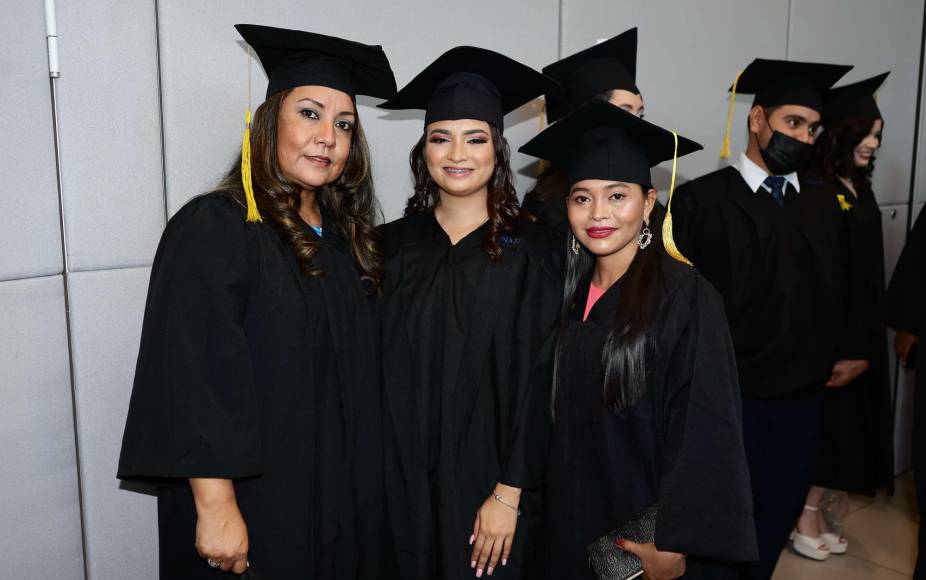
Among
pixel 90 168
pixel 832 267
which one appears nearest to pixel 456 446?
pixel 90 168

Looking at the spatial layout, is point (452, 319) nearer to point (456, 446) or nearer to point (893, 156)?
point (456, 446)

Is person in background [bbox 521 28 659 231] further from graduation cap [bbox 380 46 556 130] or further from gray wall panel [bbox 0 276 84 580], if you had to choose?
gray wall panel [bbox 0 276 84 580]

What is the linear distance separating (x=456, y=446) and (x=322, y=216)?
0.76 meters

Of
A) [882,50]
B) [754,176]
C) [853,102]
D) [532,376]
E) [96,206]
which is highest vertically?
[882,50]

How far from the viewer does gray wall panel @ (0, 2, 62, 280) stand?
197cm

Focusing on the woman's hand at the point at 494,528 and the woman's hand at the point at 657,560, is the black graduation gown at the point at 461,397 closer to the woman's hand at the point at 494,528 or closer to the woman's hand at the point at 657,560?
the woman's hand at the point at 494,528

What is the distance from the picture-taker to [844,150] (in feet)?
13.3

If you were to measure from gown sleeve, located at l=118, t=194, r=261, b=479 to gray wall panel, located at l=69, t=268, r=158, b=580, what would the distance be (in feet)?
1.53

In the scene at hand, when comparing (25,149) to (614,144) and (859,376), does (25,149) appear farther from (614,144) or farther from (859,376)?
(859,376)

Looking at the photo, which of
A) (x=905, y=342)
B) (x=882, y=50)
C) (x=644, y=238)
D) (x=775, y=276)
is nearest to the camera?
(x=644, y=238)

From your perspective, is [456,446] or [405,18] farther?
[405,18]

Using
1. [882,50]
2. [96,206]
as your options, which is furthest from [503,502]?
[882,50]

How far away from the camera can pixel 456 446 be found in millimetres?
2207

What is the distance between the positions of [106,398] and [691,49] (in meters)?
3.14
